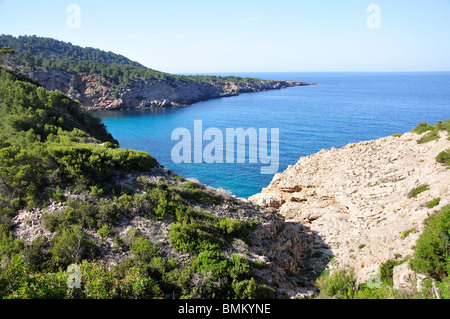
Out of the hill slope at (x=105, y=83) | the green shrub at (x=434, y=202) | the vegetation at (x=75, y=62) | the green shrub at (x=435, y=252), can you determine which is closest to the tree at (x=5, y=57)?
the vegetation at (x=75, y=62)

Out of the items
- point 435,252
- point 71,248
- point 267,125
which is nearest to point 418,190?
point 435,252

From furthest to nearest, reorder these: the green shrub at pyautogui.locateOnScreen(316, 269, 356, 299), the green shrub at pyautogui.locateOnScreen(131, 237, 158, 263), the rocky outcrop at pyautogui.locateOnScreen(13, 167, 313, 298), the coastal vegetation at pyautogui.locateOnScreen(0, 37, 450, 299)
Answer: the rocky outcrop at pyautogui.locateOnScreen(13, 167, 313, 298)
the green shrub at pyautogui.locateOnScreen(131, 237, 158, 263)
the green shrub at pyautogui.locateOnScreen(316, 269, 356, 299)
the coastal vegetation at pyautogui.locateOnScreen(0, 37, 450, 299)

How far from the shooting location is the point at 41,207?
13156mm

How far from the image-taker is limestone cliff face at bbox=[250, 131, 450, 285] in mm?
15469

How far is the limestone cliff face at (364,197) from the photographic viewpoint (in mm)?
15469

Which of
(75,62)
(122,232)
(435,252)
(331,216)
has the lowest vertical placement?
(331,216)

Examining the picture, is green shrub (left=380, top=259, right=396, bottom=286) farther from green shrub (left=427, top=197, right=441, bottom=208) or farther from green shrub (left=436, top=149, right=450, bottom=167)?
green shrub (left=436, top=149, right=450, bottom=167)

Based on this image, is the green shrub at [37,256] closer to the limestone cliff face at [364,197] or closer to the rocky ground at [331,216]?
the rocky ground at [331,216]

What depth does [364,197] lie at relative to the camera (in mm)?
22031

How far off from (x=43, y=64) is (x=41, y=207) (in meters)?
90.9

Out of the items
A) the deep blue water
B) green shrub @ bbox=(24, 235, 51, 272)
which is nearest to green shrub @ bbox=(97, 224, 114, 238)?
green shrub @ bbox=(24, 235, 51, 272)

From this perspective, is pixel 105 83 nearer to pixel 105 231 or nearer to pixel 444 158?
pixel 105 231
